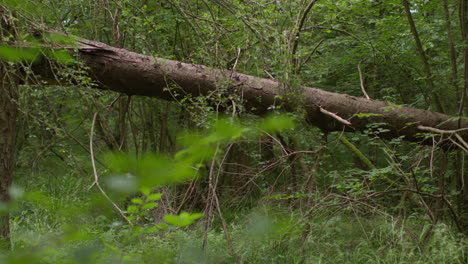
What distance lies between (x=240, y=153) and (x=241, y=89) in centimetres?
276

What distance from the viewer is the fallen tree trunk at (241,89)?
4004mm

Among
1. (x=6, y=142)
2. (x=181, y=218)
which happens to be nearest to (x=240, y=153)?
(x=6, y=142)

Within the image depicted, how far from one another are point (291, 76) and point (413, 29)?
1814 mm

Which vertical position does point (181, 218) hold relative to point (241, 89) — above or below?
below

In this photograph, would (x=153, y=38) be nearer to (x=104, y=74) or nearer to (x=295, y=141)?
(x=104, y=74)

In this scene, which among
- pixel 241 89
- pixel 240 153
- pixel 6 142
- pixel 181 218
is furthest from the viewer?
pixel 240 153

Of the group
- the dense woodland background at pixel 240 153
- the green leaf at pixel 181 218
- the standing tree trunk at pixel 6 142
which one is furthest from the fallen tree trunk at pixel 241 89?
the green leaf at pixel 181 218

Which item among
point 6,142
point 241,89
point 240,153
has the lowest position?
point 240,153

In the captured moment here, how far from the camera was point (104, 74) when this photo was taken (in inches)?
160

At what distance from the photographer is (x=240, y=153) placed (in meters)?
7.01

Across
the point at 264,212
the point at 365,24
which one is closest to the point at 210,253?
the point at 264,212

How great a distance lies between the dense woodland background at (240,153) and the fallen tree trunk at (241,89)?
0.12m

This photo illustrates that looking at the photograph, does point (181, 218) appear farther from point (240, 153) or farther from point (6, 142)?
point (240, 153)

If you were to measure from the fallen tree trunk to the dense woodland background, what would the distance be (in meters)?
0.12
